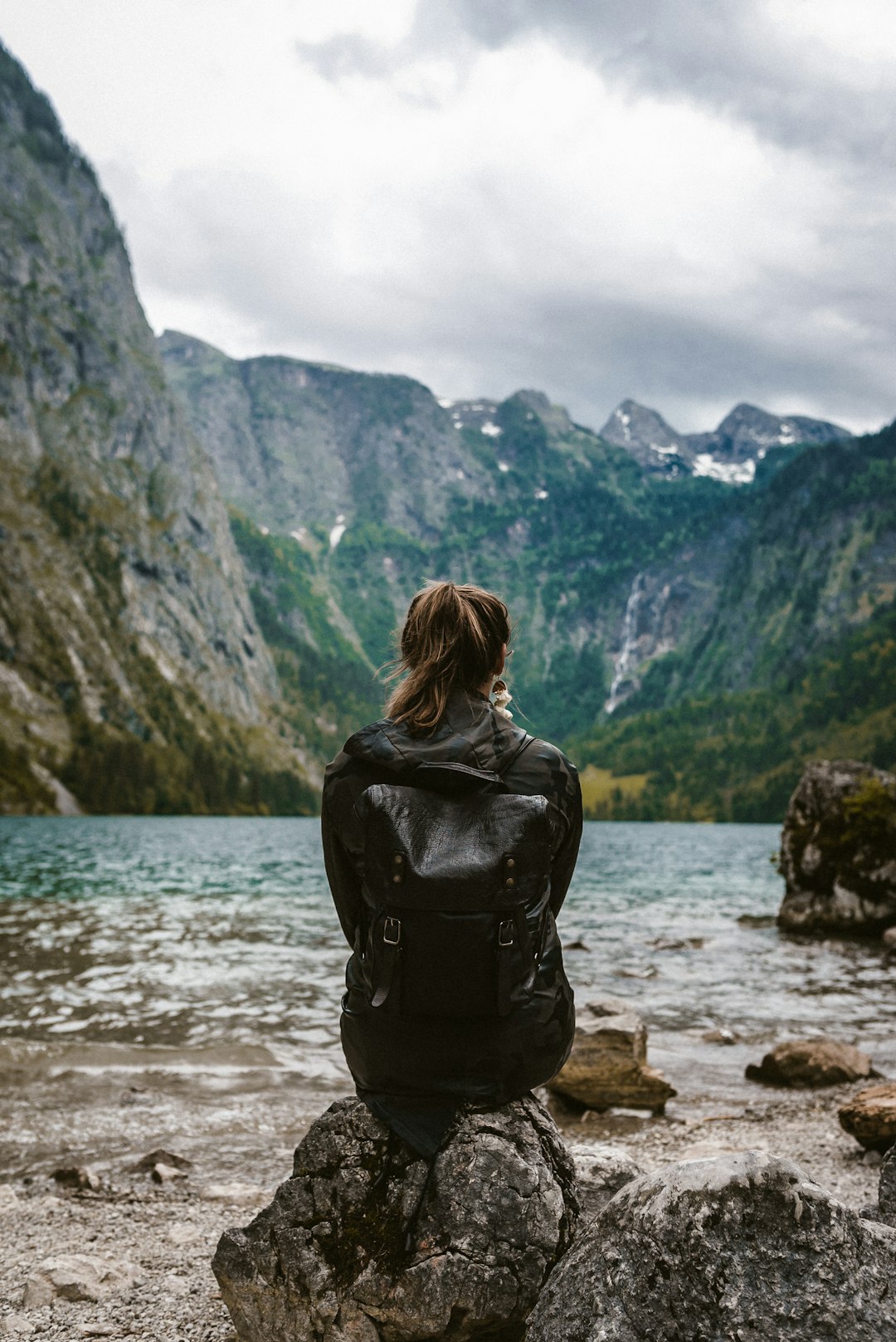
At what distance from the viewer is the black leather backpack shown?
14.5 ft

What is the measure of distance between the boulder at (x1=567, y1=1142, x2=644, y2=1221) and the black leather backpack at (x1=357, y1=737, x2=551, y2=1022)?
6.83 feet

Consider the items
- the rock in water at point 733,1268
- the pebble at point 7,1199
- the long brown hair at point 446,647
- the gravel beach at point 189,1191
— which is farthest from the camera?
the pebble at point 7,1199

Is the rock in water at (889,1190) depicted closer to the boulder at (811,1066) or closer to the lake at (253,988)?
the lake at (253,988)

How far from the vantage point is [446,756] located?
4.58 meters

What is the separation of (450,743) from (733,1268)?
96.4 inches

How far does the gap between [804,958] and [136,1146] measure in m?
25.6

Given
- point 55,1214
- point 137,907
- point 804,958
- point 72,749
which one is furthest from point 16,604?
point 55,1214

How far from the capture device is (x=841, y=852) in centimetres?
3772

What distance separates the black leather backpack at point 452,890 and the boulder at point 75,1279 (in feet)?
13.4

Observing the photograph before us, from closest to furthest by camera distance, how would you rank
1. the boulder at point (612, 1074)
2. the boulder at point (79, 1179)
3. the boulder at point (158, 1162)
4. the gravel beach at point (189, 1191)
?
the gravel beach at point (189, 1191)
the boulder at point (79, 1179)
the boulder at point (158, 1162)
the boulder at point (612, 1074)

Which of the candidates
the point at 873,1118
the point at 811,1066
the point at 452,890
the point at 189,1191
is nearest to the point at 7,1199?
the point at 189,1191

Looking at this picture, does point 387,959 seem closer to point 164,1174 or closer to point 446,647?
point 446,647

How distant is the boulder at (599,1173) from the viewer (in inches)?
232

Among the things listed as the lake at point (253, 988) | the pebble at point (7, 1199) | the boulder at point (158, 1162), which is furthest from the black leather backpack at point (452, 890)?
the lake at point (253, 988)
